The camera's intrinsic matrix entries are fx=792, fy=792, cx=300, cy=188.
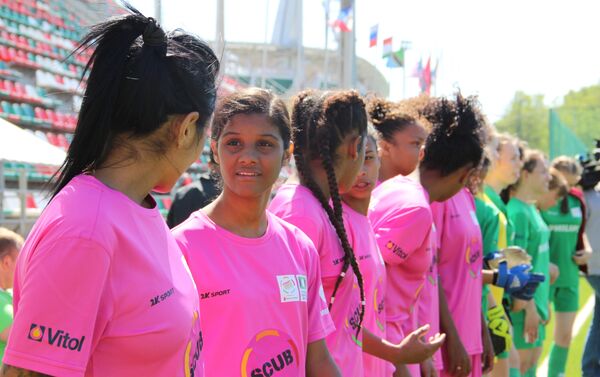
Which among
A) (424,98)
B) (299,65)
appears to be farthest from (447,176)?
(299,65)

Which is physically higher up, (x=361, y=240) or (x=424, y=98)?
(x=424, y=98)

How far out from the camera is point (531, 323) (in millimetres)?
6109

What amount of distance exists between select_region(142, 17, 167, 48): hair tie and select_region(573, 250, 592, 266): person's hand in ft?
21.1

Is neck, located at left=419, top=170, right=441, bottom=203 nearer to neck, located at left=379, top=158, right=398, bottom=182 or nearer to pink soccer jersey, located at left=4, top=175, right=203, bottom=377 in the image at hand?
neck, located at left=379, top=158, right=398, bottom=182

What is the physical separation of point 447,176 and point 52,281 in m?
2.82

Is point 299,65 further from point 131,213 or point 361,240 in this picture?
point 131,213

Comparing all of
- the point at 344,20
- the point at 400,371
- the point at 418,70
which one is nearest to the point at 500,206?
the point at 400,371

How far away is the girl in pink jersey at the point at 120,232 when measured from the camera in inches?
55.5

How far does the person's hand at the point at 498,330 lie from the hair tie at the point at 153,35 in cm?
385

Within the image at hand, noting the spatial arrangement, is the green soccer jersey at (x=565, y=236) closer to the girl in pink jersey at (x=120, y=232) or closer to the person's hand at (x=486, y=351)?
the person's hand at (x=486, y=351)

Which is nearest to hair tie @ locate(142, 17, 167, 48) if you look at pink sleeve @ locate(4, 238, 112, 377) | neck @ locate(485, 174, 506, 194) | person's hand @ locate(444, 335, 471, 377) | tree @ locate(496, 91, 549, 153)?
pink sleeve @ locate(4, 238, 112, 377)

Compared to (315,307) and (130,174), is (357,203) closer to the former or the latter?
(315,307)

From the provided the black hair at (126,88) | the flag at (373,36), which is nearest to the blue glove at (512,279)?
the black hair at (126,88)

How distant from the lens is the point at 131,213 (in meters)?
1.60
